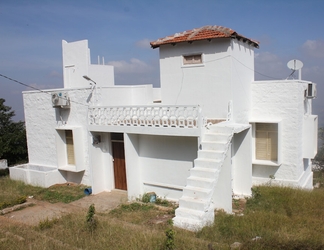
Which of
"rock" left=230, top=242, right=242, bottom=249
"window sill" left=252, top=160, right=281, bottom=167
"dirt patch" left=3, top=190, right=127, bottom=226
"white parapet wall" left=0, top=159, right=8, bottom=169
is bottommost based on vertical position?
"dirt patch" left=3, top=190, right=127, bottom=226

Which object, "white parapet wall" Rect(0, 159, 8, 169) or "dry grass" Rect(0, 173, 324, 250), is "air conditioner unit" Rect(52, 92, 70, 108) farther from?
"white parapet wall" Rect(0, 159, 8, 169)

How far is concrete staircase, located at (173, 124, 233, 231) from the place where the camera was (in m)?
7.41

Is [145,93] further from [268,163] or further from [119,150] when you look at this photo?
[268,163]

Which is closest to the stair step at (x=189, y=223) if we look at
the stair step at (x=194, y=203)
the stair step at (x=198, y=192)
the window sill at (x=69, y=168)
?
the stair step at (x=194, y=203)

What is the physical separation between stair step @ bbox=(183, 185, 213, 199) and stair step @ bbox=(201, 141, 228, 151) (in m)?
1.26

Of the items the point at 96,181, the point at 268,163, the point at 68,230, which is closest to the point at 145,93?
the point at 96,181

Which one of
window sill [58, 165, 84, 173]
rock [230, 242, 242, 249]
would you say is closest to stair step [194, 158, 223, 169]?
rock [230, 242, 242, 249]

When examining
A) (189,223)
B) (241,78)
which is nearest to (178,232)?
(189,223)

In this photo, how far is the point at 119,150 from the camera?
39.9 feet

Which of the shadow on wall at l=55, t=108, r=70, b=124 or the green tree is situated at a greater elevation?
the shadow on wall at l=55, t=108, r=70, b=124

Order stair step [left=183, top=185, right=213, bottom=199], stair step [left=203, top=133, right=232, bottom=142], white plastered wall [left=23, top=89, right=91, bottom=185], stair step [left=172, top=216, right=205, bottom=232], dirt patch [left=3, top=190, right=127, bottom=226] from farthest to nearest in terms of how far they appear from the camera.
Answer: white plastered wall [left=23, top=89, right=91, bottom=185] → dirt patch [left=3, top=190, right=127, bottom=226] → stair step [left=203, top=133, right=232, bottom=142] → stair step [left=183, top=185, right=213, bottom=199] → stair step [left=172, top=216, right=205, bottom=232]

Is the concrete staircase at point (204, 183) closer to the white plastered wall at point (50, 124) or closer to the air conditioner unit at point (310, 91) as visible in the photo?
the air conditioner unit at point (310, 91)

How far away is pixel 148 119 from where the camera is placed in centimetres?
1019

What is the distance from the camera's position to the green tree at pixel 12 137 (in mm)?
17188
